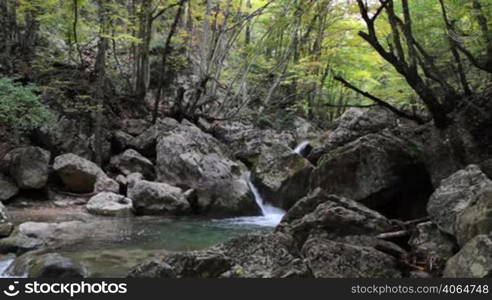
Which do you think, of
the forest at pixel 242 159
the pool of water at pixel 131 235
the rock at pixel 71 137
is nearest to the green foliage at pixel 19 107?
the forest at pixel 242 159

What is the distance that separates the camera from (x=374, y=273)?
482 cm

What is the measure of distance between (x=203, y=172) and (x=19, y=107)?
4970 millimetres

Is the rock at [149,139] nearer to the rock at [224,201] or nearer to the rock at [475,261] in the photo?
the rock at [224,201]

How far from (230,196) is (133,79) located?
310 inches

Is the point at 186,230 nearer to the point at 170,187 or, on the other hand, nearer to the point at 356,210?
the point at 170,187

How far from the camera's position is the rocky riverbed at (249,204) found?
4820 millimetres

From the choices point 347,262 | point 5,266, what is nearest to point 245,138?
point 5,266

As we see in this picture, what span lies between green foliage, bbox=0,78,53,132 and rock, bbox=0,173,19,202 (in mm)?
1373

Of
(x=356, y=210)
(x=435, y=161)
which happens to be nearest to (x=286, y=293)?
(x=356, y=210)

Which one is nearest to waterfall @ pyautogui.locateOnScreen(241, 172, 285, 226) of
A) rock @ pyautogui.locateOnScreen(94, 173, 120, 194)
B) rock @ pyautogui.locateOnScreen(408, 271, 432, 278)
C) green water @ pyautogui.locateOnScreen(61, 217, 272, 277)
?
green water @ pyautogui.locateOnScreen(61, 217, 272, 277)

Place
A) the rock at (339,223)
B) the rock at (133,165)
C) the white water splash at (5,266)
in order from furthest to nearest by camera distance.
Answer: the rock at (133,165), the rock at (339,223), the white water splash at (5,266)

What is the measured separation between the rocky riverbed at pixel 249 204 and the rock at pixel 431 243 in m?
0.02

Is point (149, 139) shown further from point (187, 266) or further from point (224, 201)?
point (187, 266)
